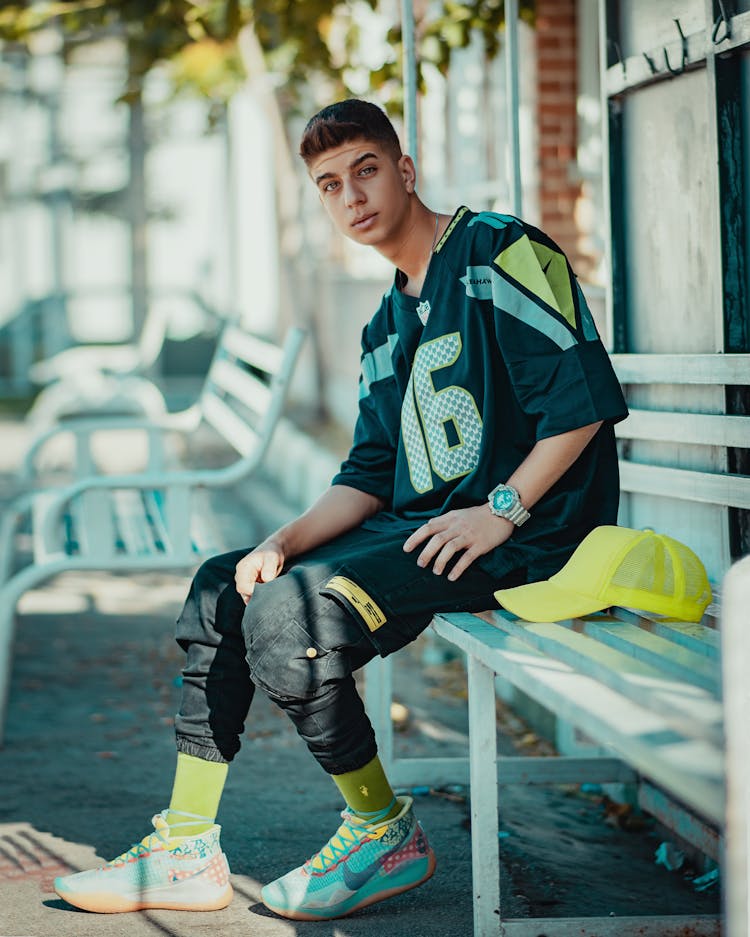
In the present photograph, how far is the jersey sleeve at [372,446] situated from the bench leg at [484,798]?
2.48 feet

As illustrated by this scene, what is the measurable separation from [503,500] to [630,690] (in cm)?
86

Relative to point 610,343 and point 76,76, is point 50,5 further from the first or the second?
point 76,76

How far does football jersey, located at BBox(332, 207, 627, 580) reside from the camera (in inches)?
114

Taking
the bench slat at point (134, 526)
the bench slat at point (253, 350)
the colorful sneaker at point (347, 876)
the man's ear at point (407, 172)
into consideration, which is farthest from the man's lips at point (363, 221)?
the bench slat at point (253, 350)

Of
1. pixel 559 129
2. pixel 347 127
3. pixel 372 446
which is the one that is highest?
pixel 559 129

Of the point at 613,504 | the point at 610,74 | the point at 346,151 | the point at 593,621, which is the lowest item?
the point at 593,621

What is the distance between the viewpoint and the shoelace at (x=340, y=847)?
10.2ft

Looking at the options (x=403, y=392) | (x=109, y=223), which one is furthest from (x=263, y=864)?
(x=109, y=223)

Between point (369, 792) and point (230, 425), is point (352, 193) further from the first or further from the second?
point (230, 425)

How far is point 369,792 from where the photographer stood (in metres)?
3.06

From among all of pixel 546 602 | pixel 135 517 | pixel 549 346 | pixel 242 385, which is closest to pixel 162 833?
pixel 546 602

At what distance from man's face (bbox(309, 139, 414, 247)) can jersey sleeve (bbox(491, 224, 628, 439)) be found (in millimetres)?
315

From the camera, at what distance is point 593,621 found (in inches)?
109

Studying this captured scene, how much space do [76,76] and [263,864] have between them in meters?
18.3
